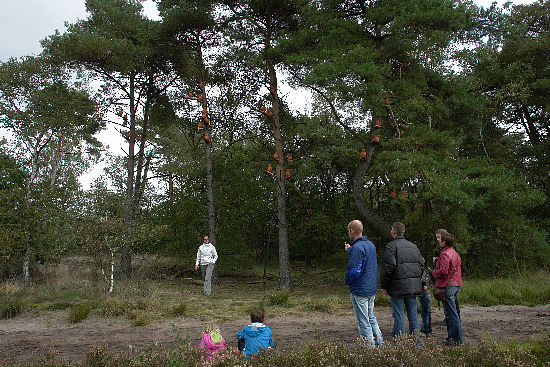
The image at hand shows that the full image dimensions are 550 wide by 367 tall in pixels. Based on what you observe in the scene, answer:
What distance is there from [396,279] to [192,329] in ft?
13.5

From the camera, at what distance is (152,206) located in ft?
63.0

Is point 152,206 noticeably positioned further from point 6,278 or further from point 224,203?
point 6,278

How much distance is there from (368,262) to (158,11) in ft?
47.5

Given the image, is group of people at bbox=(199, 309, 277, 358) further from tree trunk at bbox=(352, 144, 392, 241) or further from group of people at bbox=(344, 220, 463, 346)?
tree trunk at bbox=(352, 144, 392, 241)

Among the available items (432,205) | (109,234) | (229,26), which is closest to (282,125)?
(229,26)

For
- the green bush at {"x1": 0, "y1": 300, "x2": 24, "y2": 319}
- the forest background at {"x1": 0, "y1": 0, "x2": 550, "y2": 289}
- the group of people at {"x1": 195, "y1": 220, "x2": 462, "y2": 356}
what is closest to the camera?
the group of people at {"x1": 195, "y1": 220, "x2": 462, "y2": 356}

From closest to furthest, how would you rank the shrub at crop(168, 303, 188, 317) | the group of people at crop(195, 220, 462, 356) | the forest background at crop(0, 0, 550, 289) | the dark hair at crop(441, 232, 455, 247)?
the group of people at crop(195, 220, 462, 356) < the dark hair at crop(441, 232, 455, 247) < the shrub at crop(168, 303, 188, 317) < the forest background at crop(0, 0, 550, 289)

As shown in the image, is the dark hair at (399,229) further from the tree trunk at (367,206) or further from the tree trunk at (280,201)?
the tree trunk at (280,201)

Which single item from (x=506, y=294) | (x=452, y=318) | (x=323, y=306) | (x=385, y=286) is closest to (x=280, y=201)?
(x=323, y=306)

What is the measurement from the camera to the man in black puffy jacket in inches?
201

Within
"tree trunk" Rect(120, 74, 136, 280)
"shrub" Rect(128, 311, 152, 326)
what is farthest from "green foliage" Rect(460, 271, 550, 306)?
"tree trunk" Rect(120, 74, 136, 280)

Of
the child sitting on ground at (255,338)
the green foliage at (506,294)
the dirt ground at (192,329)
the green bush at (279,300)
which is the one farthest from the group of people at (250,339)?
the green foliage at (506,294)

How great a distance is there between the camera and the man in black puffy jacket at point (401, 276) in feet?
16.8

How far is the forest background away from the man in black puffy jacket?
6.24 metres
